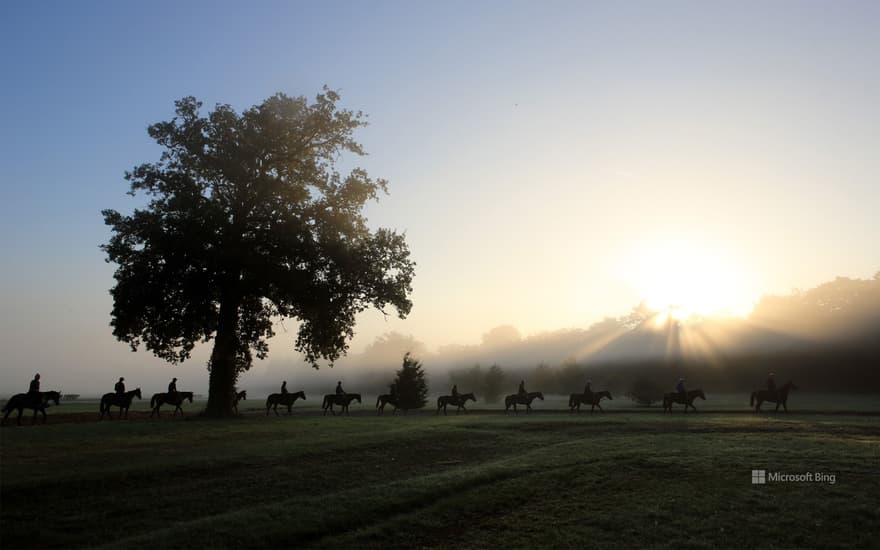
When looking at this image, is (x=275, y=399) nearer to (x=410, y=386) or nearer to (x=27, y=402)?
(x=410, y=386)

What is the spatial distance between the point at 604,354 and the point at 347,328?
60.6 m

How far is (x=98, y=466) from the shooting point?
59.8 feet

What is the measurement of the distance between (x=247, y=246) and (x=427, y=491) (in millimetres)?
23832

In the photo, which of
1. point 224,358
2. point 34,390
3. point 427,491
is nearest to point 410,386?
point 224,358

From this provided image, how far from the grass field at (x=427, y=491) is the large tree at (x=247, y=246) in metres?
10.4

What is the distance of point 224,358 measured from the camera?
117ft

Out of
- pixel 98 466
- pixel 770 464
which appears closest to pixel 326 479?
pixel 98 466

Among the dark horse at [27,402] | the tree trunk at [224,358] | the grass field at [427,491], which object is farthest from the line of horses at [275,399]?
the grass field at [427,491]

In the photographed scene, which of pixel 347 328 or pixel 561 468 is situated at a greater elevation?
pixel 347 328

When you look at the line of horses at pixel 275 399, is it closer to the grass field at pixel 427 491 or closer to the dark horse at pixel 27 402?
the dark horse at pixel 27 402

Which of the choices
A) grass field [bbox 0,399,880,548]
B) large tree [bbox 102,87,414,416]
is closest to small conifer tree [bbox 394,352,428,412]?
large tree [bbox 102,87,414,416]

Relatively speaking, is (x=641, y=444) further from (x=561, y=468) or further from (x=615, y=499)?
(x=615, y=499)

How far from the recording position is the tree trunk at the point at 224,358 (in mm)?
35263

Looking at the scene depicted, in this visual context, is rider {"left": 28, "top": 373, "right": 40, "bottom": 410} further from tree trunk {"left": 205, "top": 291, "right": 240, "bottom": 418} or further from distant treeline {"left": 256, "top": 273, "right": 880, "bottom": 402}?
distant treeline {"left": 256, "top": 273, "right": 880, "bottom": 402}
